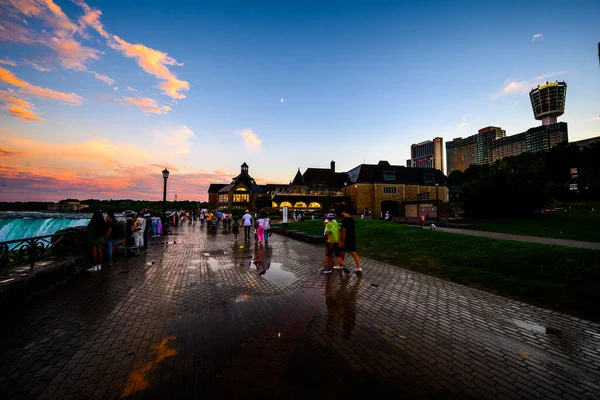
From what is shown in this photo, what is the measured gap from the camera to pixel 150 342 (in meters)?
3.77

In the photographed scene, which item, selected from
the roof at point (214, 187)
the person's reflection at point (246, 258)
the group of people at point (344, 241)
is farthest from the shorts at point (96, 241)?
the roof at point (214, 187)

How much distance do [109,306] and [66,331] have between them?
1044 mm

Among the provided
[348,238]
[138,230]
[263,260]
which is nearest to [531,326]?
[348,238]

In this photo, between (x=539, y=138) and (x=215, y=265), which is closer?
(x=215, y=265)

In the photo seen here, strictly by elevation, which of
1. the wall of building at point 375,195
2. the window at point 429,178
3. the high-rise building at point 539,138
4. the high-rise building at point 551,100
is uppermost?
the high-rise building at point 551,100

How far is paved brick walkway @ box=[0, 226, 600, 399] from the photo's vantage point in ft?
9.11

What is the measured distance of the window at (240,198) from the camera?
68.1 meters

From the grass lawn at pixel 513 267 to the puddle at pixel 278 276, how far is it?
4279mm

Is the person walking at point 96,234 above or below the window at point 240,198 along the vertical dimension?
below

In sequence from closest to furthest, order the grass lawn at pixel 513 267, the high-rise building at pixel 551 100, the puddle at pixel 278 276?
the grass lawn at pixel 513 267, the puddle at pixel 278 276, the high-rise building at pixel 551 100

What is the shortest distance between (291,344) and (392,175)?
54.7 m

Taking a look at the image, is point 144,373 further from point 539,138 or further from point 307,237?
point 539,138

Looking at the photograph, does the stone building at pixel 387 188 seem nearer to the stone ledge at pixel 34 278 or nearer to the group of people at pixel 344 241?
the group of people at pixel 344 241

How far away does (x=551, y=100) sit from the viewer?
639ft
